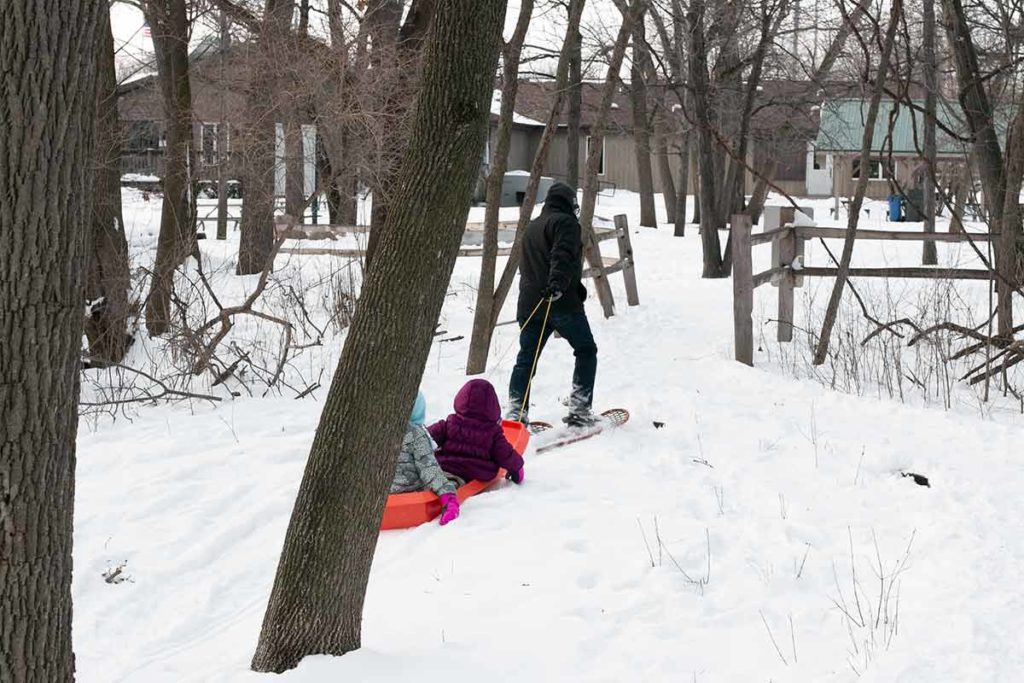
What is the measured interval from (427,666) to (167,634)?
1370 mm

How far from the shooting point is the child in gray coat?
5.88 metres

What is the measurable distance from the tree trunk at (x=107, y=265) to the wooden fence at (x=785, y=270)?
5.38 meters

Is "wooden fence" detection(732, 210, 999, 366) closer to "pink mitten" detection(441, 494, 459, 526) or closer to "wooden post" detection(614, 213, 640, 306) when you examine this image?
"wooden post" detection(614, 213, 640, 306)

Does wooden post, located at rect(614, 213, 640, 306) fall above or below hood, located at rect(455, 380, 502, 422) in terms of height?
above

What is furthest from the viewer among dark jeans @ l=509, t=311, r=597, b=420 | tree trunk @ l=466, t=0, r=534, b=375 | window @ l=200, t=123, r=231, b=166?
window @ l=200, t=123, r=231, b=166

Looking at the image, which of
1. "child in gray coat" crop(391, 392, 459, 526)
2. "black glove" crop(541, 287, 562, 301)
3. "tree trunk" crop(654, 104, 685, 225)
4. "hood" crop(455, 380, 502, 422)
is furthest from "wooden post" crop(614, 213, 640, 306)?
"tree trunk" crop(654, 104, 685, 225)

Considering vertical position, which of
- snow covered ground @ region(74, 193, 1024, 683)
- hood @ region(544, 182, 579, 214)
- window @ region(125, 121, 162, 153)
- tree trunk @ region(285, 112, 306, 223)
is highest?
window @ region(125, 121, 162, 153)

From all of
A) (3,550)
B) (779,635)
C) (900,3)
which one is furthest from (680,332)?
(3,550)

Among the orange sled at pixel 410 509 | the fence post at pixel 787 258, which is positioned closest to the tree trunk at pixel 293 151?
the fence post at pixel 787 258

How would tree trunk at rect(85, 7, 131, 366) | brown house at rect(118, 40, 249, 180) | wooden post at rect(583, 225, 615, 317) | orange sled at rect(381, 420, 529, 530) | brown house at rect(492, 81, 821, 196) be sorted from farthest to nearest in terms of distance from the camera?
brown house at rect(492, 81, 821, 196) → brown house at rect(118, 40, 249, 180) → wooden post at rect(583, 225, 615, 317) → tree trunk at rect(85, 7, 131, 366) → orange sled at rect(381, 420, 529, 530)

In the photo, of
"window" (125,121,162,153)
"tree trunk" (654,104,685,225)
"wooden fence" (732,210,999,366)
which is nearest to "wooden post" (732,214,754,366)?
"wooden fence" (732,210,999,366)

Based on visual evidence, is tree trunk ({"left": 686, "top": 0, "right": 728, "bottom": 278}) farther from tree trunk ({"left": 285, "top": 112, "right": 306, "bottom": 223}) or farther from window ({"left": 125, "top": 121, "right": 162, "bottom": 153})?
window ({"left": 125, "top": 121, "right": 162, "bottom": 153})

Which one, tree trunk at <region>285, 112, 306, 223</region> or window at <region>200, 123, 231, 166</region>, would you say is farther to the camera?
window at <region>200, 123, 231, 166</region>

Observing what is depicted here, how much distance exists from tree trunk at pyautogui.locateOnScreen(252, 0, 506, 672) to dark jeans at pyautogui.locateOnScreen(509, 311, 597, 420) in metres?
3.84
